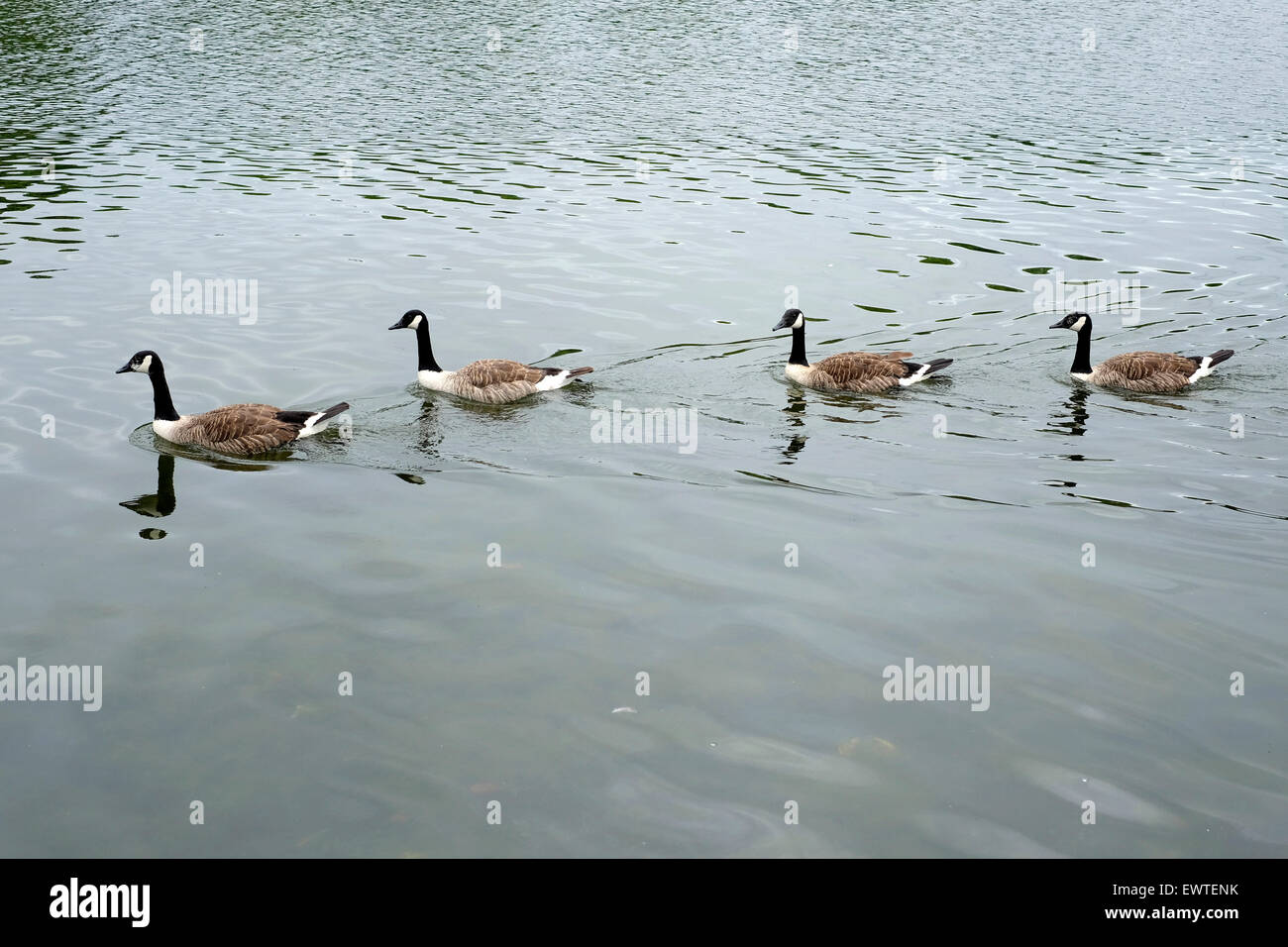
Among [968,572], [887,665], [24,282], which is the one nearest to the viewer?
[887,665]

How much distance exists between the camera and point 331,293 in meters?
22.9

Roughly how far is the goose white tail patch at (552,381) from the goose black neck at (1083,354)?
783cm

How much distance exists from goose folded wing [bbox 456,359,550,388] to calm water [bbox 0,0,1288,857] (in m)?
0.41

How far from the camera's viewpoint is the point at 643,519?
1314 cm

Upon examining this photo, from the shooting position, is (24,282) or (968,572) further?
(24,282)

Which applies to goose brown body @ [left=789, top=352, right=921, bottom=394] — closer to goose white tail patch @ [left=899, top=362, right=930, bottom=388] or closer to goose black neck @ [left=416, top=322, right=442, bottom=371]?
goose white tail patch @ [left=899, top=362, right=930, bottom=388]

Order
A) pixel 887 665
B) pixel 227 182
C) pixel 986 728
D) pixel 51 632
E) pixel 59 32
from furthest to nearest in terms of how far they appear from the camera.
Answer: pixel 59 32
pixel 227 182
pixel 51 632
pixel 887 665
pixel 986 728

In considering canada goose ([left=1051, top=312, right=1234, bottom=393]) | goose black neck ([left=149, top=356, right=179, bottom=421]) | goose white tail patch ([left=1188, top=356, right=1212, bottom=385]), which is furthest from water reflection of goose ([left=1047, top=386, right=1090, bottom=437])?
goose black neck ([left=149, top=356, right=179, bottom=421])

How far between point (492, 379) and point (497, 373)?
110mm

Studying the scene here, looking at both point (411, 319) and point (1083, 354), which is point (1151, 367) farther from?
point (411, 319)
